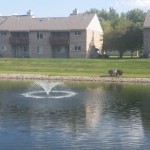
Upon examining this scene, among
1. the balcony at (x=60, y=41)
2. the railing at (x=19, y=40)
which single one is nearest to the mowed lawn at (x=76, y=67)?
the balcony at (x=60, y=41)

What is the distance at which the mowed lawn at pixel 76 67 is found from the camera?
218 ft

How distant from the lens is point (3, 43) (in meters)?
95.6

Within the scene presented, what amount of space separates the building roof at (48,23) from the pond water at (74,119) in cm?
4396

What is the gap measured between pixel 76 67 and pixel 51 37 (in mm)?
22930

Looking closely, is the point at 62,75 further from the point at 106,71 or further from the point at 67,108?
the point at 67,108

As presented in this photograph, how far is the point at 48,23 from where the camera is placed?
95.4 metres

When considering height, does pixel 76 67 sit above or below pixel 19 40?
below

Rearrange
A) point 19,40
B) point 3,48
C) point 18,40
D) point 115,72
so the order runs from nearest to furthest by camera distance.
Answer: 1. point 115,72
2. point 19,40
3. point 18,40
4. point 3,48

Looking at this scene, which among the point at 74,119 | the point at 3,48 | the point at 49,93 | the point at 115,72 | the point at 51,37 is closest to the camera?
the point at 74,119

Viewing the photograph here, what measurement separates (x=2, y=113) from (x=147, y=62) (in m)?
42.3

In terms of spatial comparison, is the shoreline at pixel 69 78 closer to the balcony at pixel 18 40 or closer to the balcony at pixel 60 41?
the balcony at pixel 60 41

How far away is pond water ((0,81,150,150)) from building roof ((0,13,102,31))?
4396 centimetres

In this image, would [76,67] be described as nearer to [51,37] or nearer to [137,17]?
[51,37]

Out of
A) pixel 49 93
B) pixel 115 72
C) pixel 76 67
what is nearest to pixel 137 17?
pixel 76 67
